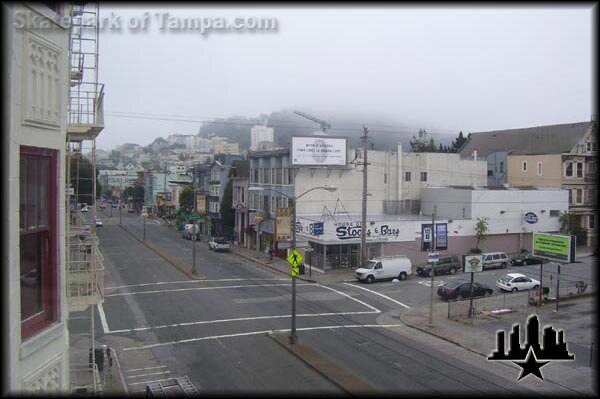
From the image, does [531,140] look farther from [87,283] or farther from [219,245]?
[87,283]

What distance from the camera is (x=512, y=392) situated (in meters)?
17.0

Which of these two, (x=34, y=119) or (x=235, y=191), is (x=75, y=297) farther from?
(x=235, y=191)

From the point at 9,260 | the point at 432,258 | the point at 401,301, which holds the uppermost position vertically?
the point at 9,260

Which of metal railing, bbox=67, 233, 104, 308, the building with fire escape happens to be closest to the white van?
metal railing, bbox=67, 233, 104, 308

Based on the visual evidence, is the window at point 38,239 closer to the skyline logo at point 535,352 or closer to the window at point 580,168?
the skyline logo at point 535,352

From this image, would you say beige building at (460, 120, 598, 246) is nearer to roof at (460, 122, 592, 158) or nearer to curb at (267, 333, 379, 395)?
roof at (460, 122, 592, 158)

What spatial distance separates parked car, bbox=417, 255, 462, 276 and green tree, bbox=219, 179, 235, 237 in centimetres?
2925

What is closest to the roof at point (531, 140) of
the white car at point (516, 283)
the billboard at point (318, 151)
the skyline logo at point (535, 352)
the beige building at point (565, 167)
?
the beige building at point (565, 167)

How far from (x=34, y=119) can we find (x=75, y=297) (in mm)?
5415

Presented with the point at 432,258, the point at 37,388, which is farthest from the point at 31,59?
the point at 432,258

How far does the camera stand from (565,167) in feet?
182

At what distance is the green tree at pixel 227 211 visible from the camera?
215 ft

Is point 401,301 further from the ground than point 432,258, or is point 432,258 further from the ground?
point 432,258

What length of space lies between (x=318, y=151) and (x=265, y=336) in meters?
27.3
